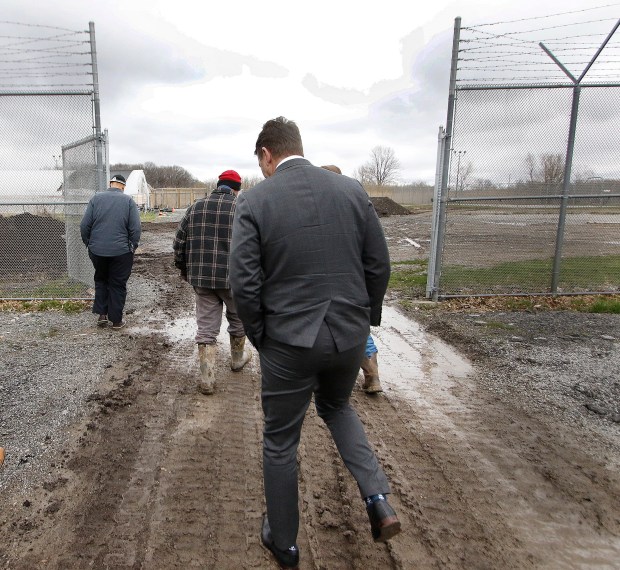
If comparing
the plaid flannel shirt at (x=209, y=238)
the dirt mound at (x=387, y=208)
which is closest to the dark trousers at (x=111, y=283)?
the plaid flannel shirt at (x=209, y=238)

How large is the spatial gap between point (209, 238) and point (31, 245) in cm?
592

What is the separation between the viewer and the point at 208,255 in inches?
181

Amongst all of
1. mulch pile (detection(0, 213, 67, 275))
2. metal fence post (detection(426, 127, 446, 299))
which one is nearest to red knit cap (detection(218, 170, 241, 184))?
metal fence post (detection(426, 127, 446, 299))

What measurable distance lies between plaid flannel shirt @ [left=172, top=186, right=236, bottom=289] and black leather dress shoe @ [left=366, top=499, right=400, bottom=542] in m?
2.63

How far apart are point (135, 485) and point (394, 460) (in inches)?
67.5

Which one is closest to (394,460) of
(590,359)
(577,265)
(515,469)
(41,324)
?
(515,469)

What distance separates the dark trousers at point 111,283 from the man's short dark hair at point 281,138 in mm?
4454

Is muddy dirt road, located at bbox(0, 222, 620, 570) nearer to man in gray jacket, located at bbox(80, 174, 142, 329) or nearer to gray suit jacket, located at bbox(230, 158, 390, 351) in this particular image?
gray suit jacket, located at bbox(230, 158, 390, 351)

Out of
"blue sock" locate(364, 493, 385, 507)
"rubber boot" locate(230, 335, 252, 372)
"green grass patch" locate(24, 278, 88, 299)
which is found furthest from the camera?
"green grass patch" locate(24, 278, 88, 299)

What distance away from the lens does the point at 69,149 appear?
7.89 meters

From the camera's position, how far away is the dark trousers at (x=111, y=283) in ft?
21.1

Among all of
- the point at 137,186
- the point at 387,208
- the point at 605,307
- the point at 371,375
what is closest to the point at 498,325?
the point at 605,307

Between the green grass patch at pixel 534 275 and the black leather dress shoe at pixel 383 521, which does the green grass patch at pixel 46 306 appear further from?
the black leather dress shoe at pixel 383 521

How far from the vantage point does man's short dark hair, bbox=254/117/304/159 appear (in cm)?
250
